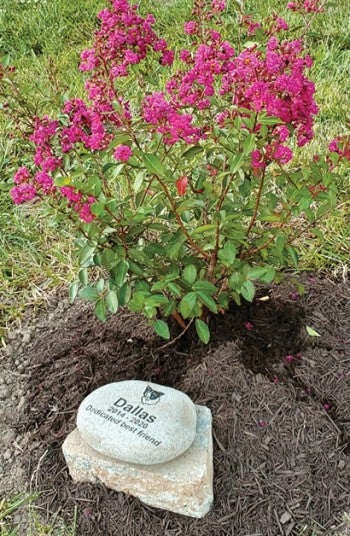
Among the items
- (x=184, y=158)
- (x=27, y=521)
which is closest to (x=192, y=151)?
(x=184, y=158)

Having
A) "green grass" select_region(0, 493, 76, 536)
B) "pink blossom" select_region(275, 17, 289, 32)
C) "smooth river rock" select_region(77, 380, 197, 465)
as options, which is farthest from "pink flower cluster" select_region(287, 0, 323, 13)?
"green grass" select_region(0, 493, 76, 536)

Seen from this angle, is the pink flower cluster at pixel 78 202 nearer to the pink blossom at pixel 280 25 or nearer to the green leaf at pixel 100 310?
the green leaf at pixel 100 310

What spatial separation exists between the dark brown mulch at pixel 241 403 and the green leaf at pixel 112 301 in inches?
16.2

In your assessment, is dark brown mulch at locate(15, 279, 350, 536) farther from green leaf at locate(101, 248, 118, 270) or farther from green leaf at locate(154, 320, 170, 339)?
green leaf at locate(101, 248, 118, 270)

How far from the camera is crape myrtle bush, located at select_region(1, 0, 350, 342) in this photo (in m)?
1.56

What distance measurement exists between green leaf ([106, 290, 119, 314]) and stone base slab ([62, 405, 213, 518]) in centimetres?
39

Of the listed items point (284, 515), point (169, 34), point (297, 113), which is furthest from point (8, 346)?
point (169, 34)

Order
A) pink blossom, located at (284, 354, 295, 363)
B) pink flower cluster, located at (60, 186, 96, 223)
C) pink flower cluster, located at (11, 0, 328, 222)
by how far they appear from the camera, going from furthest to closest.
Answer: pink blossom, located at (284, 354, 295, 363) < pink flower cluster, located at (60, 186, 96, 223) < pink flower cluster, located at (11, 0, 328, 222)

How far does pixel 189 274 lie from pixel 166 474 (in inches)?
21.3

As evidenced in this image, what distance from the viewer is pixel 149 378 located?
2143 mm

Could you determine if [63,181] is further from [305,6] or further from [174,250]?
[305,6]

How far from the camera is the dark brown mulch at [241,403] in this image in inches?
73.4

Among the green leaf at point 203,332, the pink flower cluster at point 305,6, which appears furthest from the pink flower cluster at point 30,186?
the pink flower cluster at point 305,6

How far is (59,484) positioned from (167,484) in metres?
0.39
